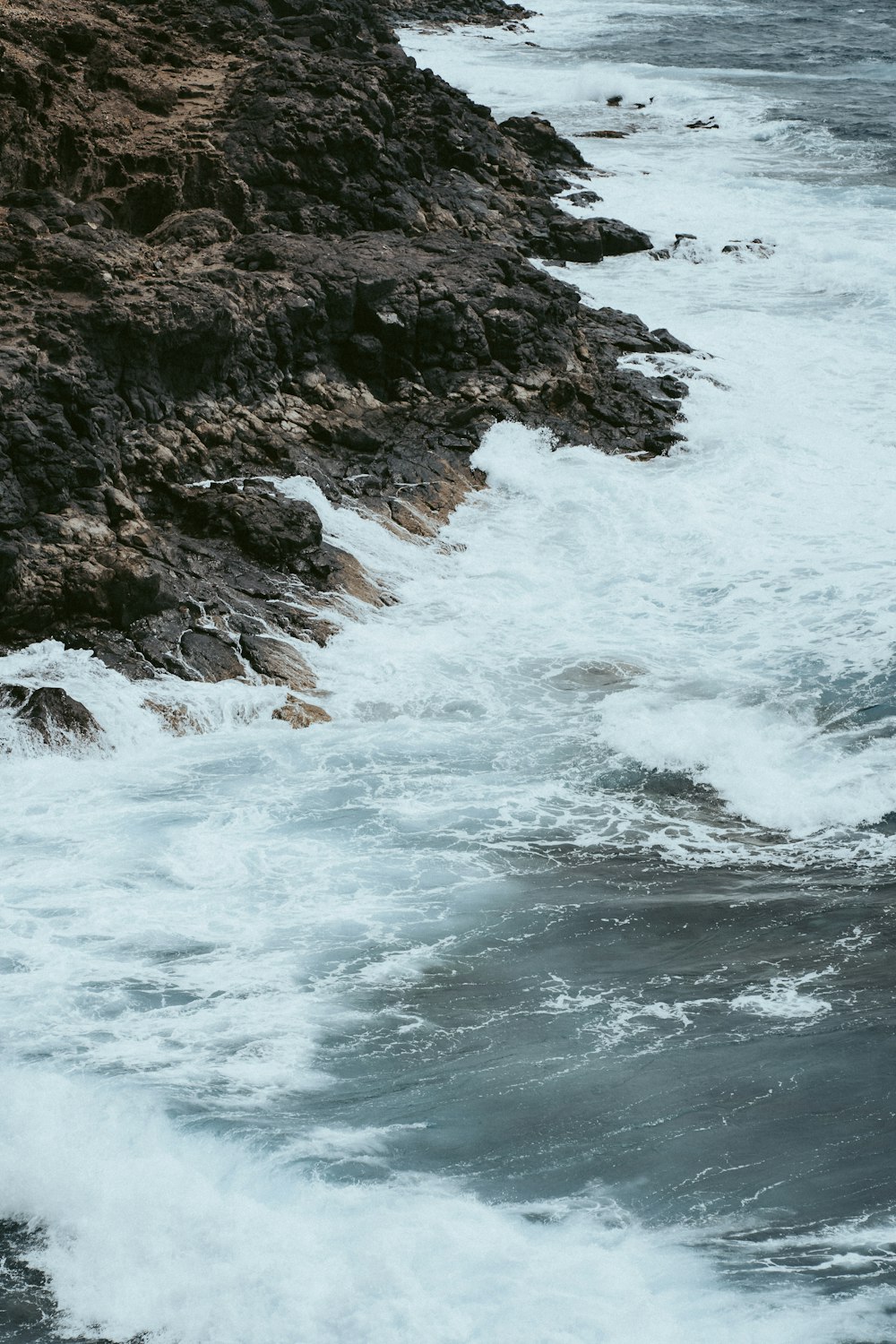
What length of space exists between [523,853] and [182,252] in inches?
419

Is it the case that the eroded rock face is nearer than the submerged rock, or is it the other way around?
the eroded rock face

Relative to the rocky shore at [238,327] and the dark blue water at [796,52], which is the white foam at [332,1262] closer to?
the rocky shore at [238,327]

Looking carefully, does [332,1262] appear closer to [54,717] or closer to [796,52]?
[54,717]

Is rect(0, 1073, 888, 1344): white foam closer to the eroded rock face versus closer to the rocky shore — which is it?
the eroded rock face

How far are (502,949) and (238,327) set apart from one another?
9.80 m

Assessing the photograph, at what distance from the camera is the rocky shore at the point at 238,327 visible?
47.3ft

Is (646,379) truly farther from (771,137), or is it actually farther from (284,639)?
(771,137)

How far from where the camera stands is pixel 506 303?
65.6 feet

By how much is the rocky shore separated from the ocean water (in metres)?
0.71

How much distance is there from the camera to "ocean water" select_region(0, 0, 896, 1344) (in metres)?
7.29

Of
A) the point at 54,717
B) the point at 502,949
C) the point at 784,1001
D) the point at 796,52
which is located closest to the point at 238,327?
the point at 54,717

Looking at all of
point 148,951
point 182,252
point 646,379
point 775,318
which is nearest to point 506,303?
point 646,379

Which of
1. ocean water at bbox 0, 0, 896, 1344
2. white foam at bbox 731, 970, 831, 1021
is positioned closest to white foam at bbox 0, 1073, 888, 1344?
ocean water at bbox 0, 0, 896, 1344

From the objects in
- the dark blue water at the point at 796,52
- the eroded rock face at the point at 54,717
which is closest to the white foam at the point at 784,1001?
the eroded rock face at the point at 54,717
